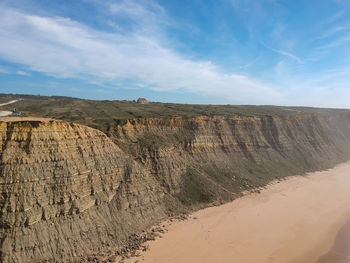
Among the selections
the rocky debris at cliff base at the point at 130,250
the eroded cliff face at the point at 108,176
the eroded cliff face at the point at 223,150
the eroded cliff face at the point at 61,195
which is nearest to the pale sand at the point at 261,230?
the rocky debris at cliff base at the point at 130,250

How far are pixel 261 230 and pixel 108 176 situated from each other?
16.7 meters

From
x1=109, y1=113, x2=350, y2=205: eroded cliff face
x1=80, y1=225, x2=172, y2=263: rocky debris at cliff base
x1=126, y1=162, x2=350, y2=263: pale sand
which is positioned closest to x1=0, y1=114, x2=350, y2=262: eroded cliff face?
x1=109, y1=113, x2=350, y2=205: eroded cliff face

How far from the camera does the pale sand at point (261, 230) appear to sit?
19.5 m

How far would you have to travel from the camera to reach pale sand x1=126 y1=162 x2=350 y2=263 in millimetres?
19547

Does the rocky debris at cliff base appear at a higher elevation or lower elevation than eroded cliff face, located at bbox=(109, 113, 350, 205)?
lower

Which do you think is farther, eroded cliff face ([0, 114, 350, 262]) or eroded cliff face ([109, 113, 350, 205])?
eroded cliff face ([109, 113, 350, 205])

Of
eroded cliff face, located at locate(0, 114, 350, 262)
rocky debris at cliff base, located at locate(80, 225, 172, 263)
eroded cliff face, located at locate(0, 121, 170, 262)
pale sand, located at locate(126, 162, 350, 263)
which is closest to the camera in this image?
eroded cliff face, located at locate(0, 121, 170, 262)

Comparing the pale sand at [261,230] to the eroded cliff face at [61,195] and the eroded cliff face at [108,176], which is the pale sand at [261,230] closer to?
the eroded cliff face at [108,176]

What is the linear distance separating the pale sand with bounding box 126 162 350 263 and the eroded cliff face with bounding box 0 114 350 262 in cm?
281

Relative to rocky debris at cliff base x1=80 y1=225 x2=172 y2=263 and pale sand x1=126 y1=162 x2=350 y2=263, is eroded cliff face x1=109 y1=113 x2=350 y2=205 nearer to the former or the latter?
pale sand x1=126 y1=162 x2=350 y2=263

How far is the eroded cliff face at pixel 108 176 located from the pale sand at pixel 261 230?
281 cm

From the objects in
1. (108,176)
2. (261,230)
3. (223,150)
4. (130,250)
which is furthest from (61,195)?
(223,150)

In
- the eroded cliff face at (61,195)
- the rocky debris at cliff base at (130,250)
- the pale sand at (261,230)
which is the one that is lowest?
the pale sand at (261,230)

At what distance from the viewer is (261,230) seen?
931 inches
